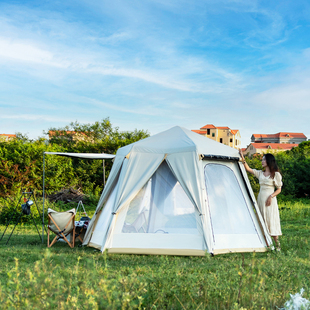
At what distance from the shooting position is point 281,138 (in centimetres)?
8162

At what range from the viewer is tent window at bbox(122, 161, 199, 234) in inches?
217

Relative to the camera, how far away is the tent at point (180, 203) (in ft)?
17.5

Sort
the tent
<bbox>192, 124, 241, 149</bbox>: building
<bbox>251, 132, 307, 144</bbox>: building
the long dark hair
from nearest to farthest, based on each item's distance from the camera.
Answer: the tent, the long dark hair, <bbox>192, 124, 241, 149</bbox>: building, <bbox>251, 132, 307, 144</bbox>: building

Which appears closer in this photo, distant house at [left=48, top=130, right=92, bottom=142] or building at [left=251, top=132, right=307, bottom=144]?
distant house at [left=48, top=130, right=92, bottom=142]

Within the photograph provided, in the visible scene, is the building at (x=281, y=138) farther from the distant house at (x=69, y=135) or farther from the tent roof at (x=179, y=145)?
the tent roof at (x=179, y=145)

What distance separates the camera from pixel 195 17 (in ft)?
28.6

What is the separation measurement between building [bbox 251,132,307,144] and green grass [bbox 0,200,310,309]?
265 ft

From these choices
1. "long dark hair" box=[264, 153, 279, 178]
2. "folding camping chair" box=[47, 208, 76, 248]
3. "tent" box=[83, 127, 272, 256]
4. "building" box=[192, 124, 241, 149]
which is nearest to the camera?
"tent" box=[83, 127, 272, 256]

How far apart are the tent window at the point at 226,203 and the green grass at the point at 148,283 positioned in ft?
1.76

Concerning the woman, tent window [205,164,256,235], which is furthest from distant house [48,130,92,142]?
the woman

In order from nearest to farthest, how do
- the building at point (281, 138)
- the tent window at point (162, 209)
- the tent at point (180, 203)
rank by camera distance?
the tent at point (180, 203) < the tent window at point (162, 209) < the building at point (281, 138)

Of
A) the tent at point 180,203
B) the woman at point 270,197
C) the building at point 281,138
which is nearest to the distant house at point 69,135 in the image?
the tent at point 180,203

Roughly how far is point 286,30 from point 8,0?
25.6 ft

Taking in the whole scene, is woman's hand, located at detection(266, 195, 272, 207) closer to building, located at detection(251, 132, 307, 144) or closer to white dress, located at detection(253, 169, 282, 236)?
white dress, located at detection(253, 169, 282, 236)
